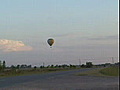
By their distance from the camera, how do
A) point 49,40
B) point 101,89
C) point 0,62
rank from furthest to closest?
1. point 0,62
2. point 49,40
3. point 101,89

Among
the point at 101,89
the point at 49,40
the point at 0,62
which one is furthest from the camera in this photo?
the point at 0,62

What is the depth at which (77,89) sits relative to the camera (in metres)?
21.5

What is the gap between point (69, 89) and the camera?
21656 mm

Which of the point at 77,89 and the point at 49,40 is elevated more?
the point at 49,40

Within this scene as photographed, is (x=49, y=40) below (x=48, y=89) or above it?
above

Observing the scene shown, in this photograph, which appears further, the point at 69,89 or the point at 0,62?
the point at 0,62

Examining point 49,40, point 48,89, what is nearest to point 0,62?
point 49,40

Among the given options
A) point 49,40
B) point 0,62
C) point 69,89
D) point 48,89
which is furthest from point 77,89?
A: point 0,62

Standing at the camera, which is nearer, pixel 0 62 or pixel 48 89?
pixel 48 89

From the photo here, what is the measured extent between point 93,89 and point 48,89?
125 inches

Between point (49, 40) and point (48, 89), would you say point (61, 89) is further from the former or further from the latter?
point (49, 40)

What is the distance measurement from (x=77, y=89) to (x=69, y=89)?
21.3 inches

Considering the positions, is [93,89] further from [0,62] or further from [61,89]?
[0,62]

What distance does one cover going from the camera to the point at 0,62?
346 feet
